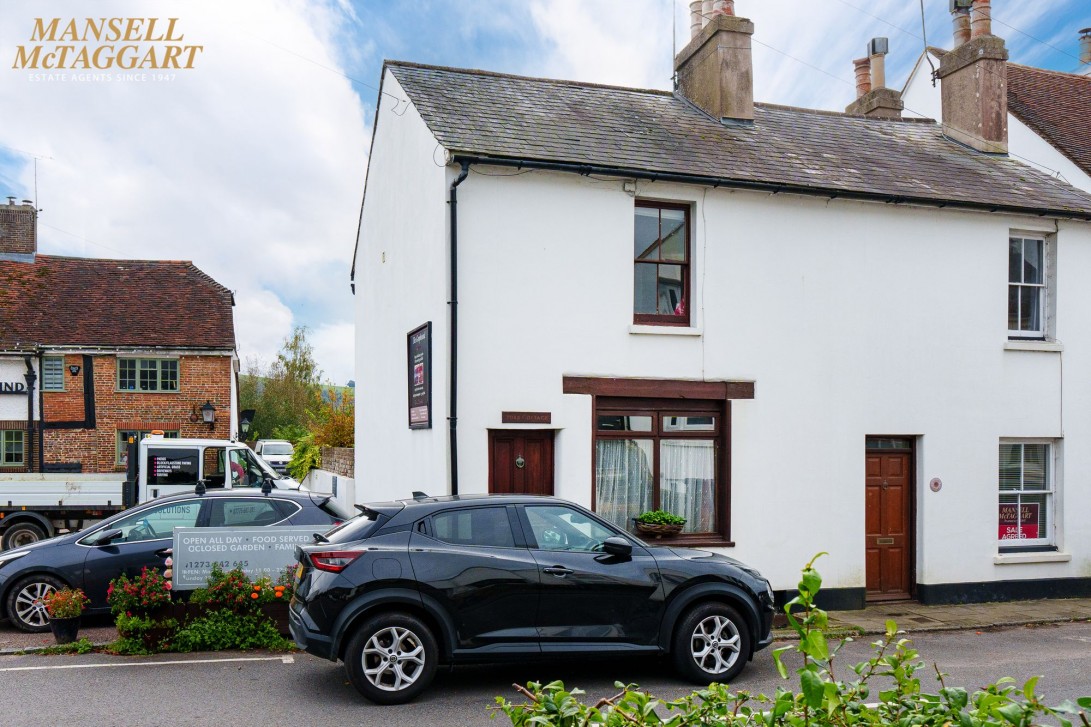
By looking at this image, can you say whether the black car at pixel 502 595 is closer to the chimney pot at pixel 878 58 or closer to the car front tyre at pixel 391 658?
the car front tyre at pixel 391 658

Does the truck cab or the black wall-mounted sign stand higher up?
the black wall-mounted sign

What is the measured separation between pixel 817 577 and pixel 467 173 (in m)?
9.27

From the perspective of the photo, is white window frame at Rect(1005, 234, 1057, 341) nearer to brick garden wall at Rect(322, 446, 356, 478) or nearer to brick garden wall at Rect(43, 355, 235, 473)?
brick garden wall at Rect(322, 446, 356, 478)

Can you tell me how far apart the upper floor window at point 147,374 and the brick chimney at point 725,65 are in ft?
61.0

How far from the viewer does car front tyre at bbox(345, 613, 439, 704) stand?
7539 mm

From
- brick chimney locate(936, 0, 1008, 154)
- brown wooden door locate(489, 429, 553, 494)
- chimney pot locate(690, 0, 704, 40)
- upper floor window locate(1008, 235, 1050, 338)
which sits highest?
chimney pot locate(690, 0, 704, 40)

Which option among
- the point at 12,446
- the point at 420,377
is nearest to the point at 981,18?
the point at 420,377

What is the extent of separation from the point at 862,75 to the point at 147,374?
68.3 feet

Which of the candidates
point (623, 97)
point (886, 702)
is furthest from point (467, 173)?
point (886, 702)

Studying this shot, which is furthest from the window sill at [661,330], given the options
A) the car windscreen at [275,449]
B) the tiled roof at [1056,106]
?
the car windscreen at [275,449]

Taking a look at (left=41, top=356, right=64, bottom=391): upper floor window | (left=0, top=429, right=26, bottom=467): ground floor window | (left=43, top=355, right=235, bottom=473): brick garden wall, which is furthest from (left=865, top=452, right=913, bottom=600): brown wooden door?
(left=0, top=429, right=26, bottom=467): ground floor window

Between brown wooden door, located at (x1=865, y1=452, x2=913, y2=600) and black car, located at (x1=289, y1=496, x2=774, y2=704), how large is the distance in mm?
5108

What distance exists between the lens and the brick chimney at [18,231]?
2995cm

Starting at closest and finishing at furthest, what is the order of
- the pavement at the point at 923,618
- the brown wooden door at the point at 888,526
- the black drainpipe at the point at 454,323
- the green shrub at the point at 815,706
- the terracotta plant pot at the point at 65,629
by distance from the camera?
the green shrub at the point at 815,706 < the terracotta plant pot at the point at 65,629 < the pavement at the point at 923,618 < the black drainpipe at the point at 454,323 < the brown wooden door at the point at 888,526
